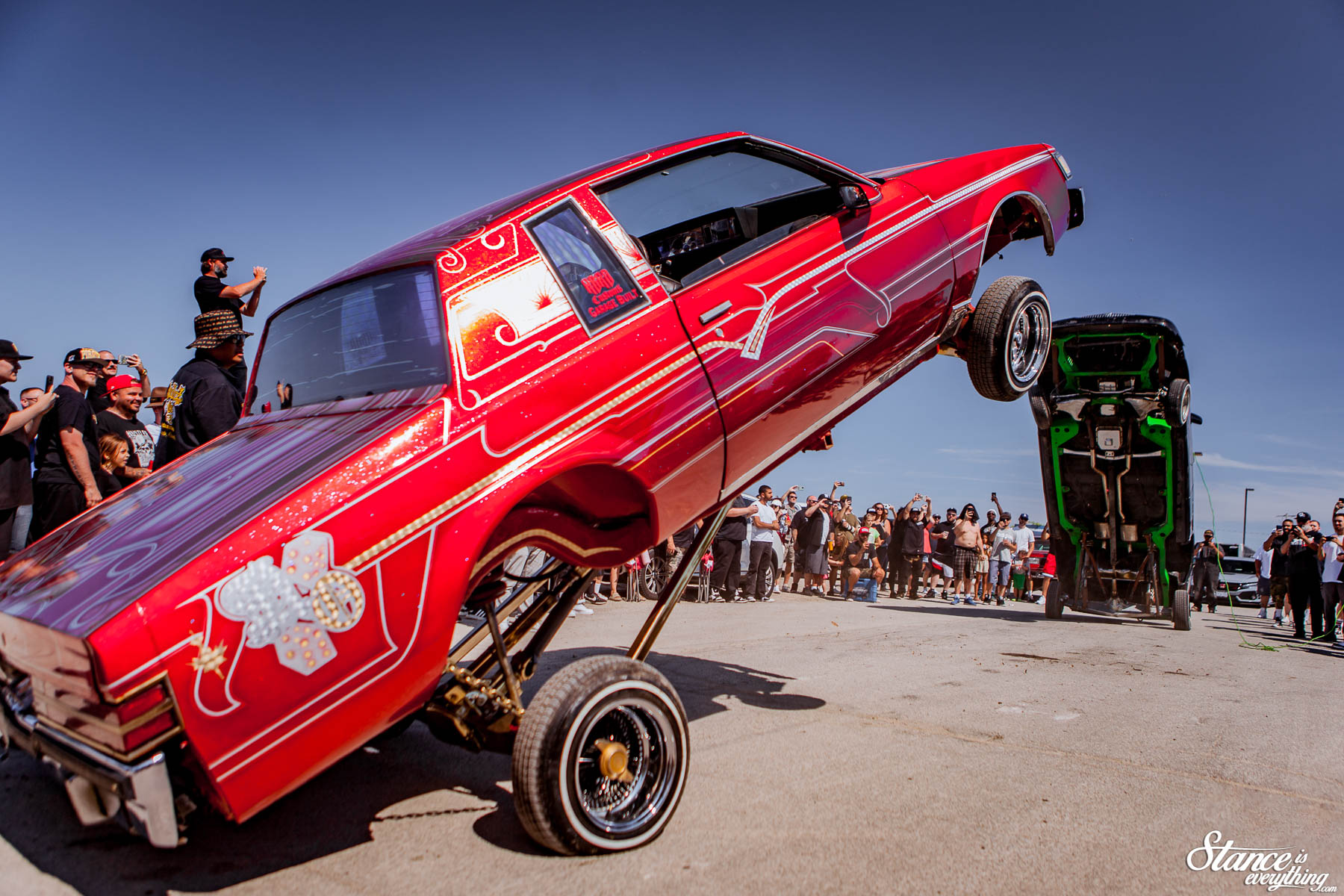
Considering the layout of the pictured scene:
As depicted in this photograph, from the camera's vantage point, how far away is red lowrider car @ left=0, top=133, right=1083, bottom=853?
1946 millimetres

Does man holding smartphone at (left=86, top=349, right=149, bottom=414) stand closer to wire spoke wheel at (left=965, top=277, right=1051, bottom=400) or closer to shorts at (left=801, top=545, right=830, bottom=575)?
wire spoke wheel at (left=965, top=277, right=1051, bottom=400)

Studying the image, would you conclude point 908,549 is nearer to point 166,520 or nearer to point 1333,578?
point 1333,578

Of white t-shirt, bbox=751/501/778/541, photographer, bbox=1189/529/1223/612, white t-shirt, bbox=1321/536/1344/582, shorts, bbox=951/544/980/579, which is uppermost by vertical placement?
white t-shirt, bbox=751/501/778/541

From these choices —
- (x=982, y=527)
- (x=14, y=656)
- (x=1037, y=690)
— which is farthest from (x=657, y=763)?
(x=982, y=527)

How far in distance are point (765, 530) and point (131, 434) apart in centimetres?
866

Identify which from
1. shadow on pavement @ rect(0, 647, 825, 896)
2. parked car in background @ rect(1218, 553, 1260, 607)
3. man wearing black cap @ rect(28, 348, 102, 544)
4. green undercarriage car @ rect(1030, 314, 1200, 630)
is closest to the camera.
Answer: shadow on pavement @ rect(0, 647, 825, 896)

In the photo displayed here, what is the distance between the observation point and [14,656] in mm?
2223

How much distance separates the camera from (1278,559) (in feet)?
46.7

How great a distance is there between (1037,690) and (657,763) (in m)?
3.54

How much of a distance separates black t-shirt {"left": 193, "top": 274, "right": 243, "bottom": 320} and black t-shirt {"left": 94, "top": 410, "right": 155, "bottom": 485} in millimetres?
1175

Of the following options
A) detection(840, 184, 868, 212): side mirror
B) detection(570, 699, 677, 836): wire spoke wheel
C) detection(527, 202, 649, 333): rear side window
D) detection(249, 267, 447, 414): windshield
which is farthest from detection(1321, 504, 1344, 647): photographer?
detection(249, 267, 447, 414): windshield

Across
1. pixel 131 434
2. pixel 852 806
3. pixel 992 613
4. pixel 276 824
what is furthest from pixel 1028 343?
pixel 992 613

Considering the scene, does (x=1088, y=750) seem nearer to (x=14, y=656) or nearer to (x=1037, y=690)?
(x=1037, y=690)

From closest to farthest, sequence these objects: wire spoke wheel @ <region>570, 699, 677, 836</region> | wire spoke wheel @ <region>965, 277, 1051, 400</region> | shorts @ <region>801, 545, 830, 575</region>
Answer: wire spoke wheel @ <region>570, 699, 677, 836</region> < wire spoke wheel @ <region>965, 277, 1051, 400</region> < shorts @ <region>801, 545, 830, 575</region>
